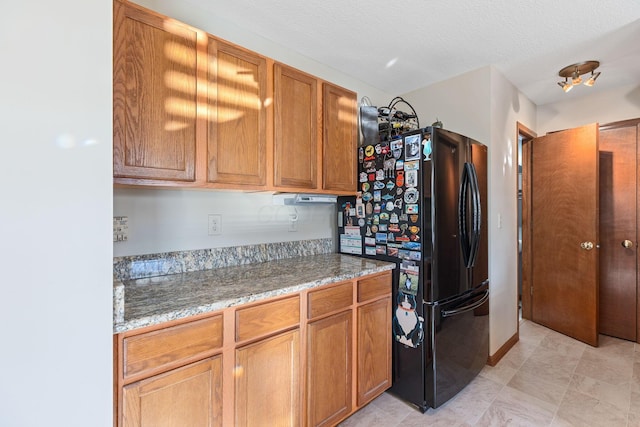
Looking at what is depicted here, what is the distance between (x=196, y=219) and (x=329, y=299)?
36.0 inches

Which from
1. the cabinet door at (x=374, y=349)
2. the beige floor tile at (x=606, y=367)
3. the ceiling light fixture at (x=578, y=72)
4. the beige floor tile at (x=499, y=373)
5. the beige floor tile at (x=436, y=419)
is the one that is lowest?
the beige floor tile at (x=436, y=419)

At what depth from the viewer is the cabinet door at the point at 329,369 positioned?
1.53m

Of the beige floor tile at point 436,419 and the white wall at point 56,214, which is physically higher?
the white wall at point 56,214

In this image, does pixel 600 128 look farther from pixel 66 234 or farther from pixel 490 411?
pixel 66 234

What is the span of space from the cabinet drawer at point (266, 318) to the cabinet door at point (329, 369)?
154mm

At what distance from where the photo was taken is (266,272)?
171 cm

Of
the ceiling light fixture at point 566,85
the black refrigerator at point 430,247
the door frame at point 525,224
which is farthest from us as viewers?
the door frame at point 525,224

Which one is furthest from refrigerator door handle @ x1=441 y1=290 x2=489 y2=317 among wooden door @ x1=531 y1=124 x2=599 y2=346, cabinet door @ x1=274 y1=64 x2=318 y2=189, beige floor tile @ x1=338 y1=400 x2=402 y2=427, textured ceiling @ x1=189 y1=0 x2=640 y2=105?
textured ceiling @ x1=189 y1=0 x2=640 y2=105

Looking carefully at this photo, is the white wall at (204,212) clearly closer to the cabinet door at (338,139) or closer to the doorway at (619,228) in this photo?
the cabinet door at (338,139)

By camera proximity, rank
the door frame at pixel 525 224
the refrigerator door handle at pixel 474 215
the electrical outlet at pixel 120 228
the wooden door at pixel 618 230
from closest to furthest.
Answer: the electrical outlet at pixel 120 228
the refrigerator door handle at pixel 474 215
the wooden door at pixel 618 230
the door frame at pixel 525 224

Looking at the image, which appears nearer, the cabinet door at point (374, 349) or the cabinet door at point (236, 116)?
the cabinet door at point (236, 116)

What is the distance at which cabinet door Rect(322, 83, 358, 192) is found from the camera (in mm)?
2002

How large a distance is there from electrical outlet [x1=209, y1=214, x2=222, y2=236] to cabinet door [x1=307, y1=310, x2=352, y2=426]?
2.68 feet

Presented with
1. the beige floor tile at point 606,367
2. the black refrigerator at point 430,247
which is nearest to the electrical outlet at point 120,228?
the black refrigerator at point 430,247
